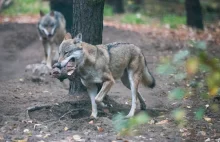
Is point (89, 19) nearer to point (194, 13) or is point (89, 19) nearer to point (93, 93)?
point (93, 93)

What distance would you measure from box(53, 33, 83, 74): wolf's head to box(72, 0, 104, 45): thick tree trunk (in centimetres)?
104

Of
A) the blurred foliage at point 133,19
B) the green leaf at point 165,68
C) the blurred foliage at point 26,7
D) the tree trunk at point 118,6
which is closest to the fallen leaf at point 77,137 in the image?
the green leaf at point 165,68

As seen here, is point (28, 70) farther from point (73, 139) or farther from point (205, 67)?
point (205, 67)

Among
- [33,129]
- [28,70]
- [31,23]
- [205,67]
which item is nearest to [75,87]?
[33,129]

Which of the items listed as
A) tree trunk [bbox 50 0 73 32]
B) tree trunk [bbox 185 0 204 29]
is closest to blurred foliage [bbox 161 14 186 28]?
tree trunk [bbox 185 0 204 29]

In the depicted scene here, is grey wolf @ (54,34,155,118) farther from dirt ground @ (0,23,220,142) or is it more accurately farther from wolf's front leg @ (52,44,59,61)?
wolf's front leg @ (52,44,59,61)

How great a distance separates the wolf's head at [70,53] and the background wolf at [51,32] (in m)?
6.01

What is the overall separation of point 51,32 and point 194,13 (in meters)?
7.17

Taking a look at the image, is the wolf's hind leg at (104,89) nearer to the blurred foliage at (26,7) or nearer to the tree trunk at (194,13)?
the tree trunk at (194,13)

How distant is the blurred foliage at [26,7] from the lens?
70.1 feet

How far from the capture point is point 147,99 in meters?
9.36

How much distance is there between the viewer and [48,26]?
46.3ft

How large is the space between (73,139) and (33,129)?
33.1 inches

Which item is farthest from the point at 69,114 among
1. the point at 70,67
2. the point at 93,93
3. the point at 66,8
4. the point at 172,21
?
the point at 172,21
